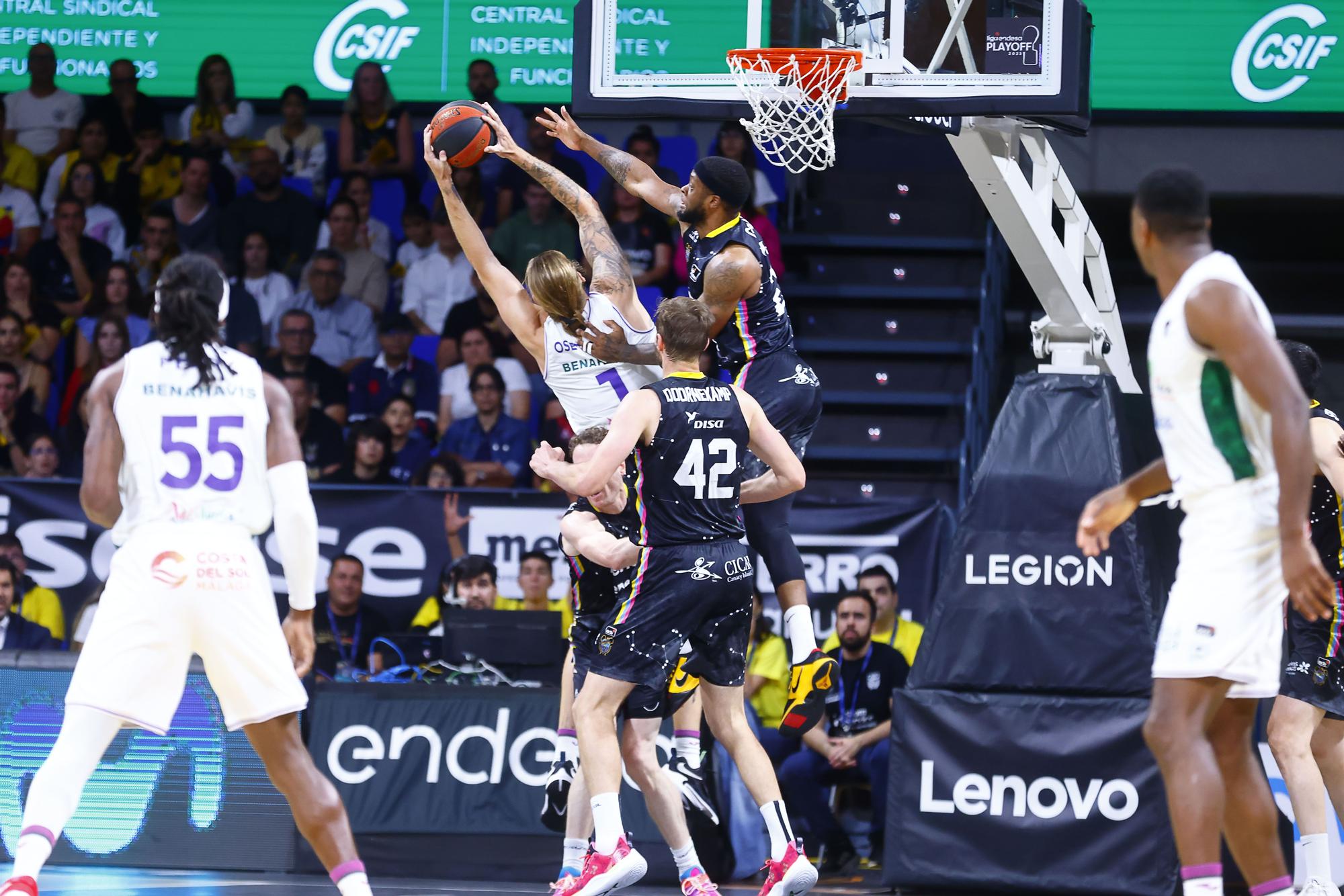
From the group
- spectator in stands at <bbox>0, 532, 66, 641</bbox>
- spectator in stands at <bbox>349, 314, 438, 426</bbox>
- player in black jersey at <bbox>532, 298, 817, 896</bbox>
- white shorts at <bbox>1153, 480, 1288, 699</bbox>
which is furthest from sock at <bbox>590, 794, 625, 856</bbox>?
spectator in stands at <bbox>349, 314, 438, 426</bbox>

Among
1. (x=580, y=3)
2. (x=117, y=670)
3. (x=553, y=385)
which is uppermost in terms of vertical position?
(x=580, y=3)

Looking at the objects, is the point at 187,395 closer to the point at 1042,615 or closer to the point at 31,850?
the point at 31,850

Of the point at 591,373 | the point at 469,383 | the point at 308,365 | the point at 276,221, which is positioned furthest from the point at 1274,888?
the point at 276,221

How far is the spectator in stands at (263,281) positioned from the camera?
1357cm

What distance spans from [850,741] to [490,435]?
3919 mm

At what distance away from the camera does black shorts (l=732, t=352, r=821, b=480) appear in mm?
A: 7746

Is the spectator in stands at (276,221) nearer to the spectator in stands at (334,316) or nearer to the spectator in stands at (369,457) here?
the spectator in stands at (334,316)

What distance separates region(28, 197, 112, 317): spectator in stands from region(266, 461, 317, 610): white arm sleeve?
8.82m

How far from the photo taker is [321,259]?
13414 mm

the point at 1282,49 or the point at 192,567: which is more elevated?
the point at 1282,49

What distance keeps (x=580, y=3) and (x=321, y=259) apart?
5.28 meters

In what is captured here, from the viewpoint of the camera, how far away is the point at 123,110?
14.6m

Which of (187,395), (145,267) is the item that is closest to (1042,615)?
(187,395)

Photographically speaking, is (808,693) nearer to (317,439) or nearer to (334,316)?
(317,439)
